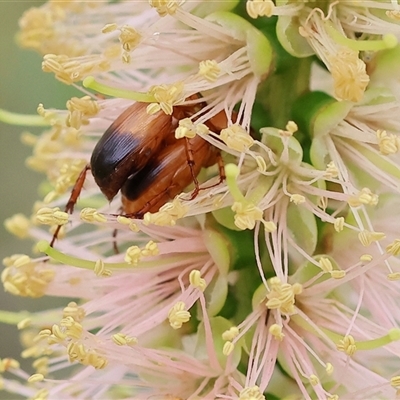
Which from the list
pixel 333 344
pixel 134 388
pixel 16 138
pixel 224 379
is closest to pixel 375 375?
pixel 333 344

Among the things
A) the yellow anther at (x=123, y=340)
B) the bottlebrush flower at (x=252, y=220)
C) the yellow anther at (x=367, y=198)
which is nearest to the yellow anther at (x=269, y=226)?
the bottlebrush flower at (x=252, y=220)

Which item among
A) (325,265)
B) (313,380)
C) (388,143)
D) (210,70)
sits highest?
(210,70)

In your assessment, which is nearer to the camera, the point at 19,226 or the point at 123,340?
the point at 123,340

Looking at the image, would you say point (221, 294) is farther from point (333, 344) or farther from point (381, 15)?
point (381, 15)

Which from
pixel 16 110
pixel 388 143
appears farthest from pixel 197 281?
pixel 16 110

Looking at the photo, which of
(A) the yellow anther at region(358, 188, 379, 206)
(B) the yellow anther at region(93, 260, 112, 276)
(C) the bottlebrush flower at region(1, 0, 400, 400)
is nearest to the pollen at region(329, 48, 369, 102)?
(C) the bottlebrush flower at region(1, 0, 400, 400)

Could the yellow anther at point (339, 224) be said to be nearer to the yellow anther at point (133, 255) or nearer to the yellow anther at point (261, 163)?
the yellow anther at point (261, 163)

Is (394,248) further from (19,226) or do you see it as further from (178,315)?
(19,226)
